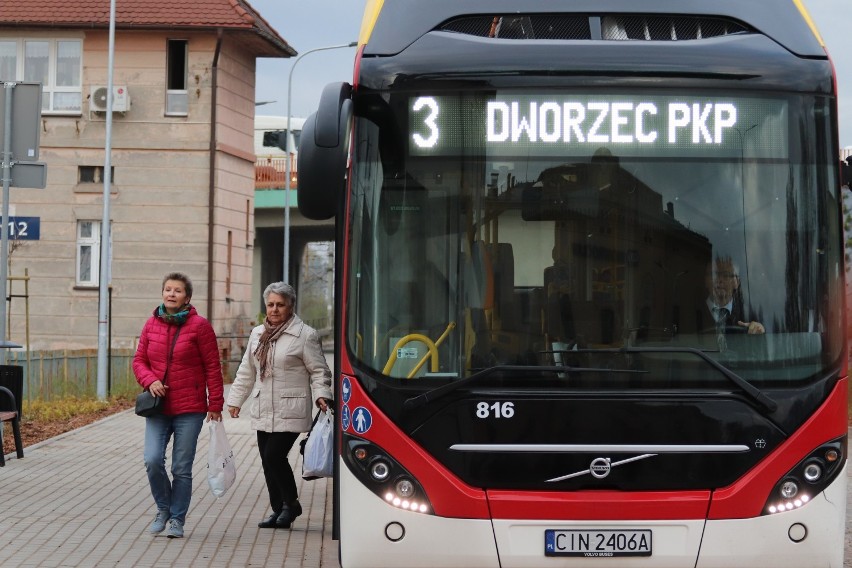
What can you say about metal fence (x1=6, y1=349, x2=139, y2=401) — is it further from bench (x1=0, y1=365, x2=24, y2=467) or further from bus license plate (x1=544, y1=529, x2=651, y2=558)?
bus license plate (x1=544, y1=529, x2=651, y2=558)

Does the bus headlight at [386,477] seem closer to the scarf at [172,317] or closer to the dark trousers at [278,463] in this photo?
the dark trousers at [278,463]

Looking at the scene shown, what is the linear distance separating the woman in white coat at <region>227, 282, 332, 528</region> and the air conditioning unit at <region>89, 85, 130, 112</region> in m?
26.5

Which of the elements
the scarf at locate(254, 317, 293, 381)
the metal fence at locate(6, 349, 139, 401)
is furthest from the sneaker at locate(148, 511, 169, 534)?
Result: the metal fence at locate(6, 349, 139, 401)

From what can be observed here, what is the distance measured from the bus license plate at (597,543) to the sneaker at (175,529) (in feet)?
13.0

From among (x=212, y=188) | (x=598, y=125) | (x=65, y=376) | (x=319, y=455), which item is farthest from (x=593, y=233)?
(x=212, y=188)

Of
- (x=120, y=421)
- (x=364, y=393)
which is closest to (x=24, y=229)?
(x=120, y=421)

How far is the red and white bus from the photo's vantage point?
6750 mm

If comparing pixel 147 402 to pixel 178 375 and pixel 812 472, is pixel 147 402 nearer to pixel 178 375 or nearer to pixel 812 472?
pixel 178 375

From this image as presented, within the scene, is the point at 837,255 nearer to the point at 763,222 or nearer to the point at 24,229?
the point at 763,222

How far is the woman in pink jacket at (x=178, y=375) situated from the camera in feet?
32.1

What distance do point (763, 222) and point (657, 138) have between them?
63 centimetres

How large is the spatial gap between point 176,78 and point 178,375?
92.2 ft

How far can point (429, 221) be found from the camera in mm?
6949

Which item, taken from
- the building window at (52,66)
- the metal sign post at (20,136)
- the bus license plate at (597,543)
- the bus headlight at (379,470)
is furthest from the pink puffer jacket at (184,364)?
the building window at (52,66)
